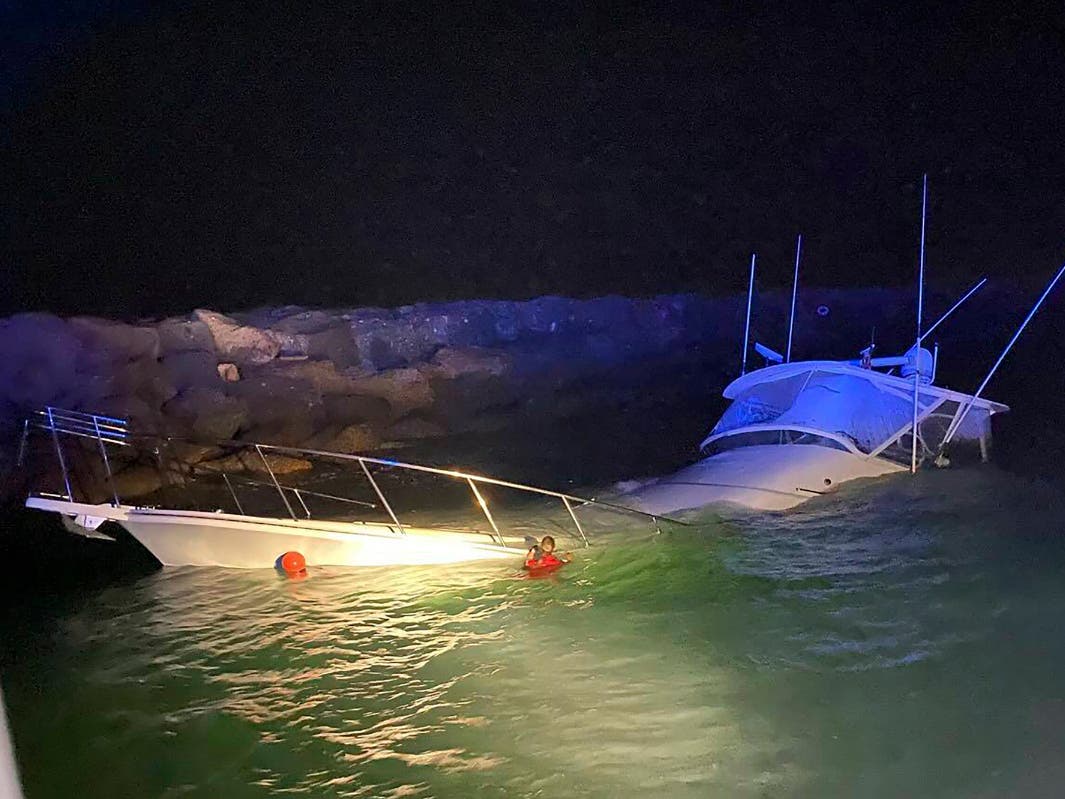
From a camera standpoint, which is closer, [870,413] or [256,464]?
[870,413]

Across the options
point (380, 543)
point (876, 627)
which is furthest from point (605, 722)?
point (380, 543)

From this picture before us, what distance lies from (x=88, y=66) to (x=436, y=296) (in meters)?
8.26

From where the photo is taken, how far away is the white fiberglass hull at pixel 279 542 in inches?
342

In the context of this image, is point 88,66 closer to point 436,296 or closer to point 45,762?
point 436,296

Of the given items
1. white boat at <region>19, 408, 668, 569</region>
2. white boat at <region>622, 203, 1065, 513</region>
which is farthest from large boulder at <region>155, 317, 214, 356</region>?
white boat at <region>622, 203, 1065, 513</region>

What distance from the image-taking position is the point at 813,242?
26.3m

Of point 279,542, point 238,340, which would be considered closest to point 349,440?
point 238,340

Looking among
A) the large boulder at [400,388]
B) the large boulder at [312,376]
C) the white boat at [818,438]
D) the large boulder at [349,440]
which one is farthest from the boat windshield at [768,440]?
the large boulder at [312,376]

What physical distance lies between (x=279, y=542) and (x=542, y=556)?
104 inches

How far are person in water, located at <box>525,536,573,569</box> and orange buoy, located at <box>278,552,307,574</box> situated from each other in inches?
87.8

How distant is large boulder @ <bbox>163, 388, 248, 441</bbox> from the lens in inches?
545

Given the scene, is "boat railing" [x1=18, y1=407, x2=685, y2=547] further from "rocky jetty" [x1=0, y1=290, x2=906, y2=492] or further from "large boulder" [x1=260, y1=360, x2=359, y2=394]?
"large boulder" [x1=260, y1=360, x2=359, y2=394]

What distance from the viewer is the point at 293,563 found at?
339 inches

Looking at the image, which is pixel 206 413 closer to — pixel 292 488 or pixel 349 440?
pixel 349 440
